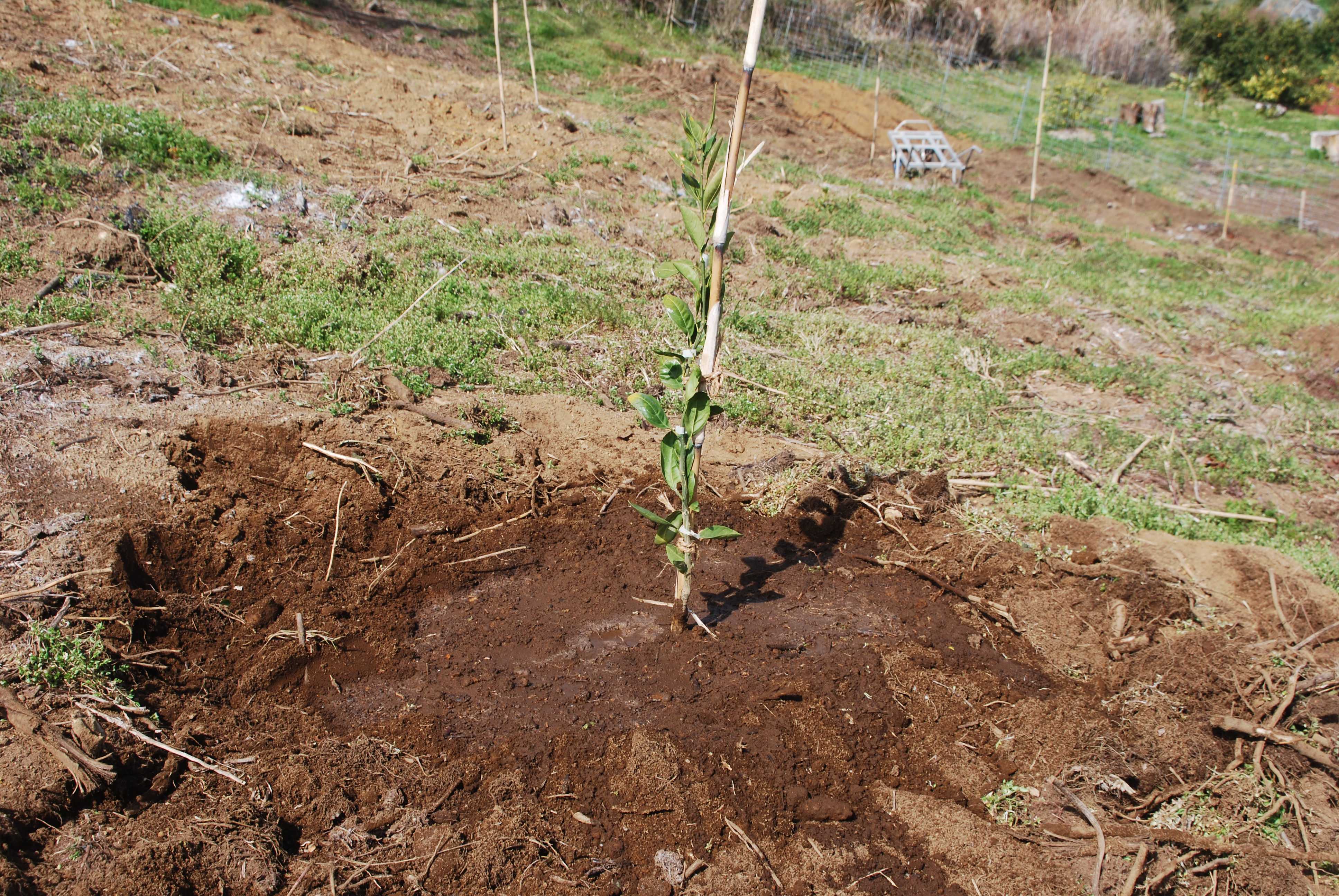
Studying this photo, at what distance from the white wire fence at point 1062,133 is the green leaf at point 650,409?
13301 mm

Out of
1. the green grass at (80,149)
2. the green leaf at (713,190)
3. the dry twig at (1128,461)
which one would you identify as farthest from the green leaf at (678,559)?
the green grass at (80,149)

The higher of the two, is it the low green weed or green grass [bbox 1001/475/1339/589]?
green grass [bbox 1001/475/1339/589]

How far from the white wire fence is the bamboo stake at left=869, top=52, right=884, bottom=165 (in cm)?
11

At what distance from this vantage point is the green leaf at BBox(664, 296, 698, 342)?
2.83 meters

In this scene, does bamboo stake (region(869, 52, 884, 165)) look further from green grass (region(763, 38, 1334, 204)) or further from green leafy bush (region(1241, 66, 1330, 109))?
green leafy bush (region(1241, 66, 1330, 109))

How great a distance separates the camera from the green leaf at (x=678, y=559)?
3.21m

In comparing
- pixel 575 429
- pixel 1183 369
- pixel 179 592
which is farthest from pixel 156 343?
pixel 1183 369

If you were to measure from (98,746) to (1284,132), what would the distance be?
1037 inches

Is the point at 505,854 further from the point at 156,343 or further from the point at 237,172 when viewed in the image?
the point at 237,172

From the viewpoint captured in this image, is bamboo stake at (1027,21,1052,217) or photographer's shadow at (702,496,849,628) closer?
photographer's shadow at (702,496,849,628)

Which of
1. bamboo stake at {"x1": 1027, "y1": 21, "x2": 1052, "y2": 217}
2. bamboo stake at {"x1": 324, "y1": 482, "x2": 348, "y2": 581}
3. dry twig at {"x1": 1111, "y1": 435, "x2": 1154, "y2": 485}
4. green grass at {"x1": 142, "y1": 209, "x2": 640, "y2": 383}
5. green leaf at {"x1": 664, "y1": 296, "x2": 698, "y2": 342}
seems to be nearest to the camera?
green leaf at {"x1": 664, "y1": 296, "x2": 698, "y2": 342}

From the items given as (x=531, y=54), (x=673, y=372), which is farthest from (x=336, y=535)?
(x=531, y=54)

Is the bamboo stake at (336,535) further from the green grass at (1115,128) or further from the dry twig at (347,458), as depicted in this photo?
the green grass at (1115,128)

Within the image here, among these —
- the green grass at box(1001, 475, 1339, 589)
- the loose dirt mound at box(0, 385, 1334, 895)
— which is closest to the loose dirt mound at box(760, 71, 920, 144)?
the green grass at box(1001, 475, 1339, 589)
